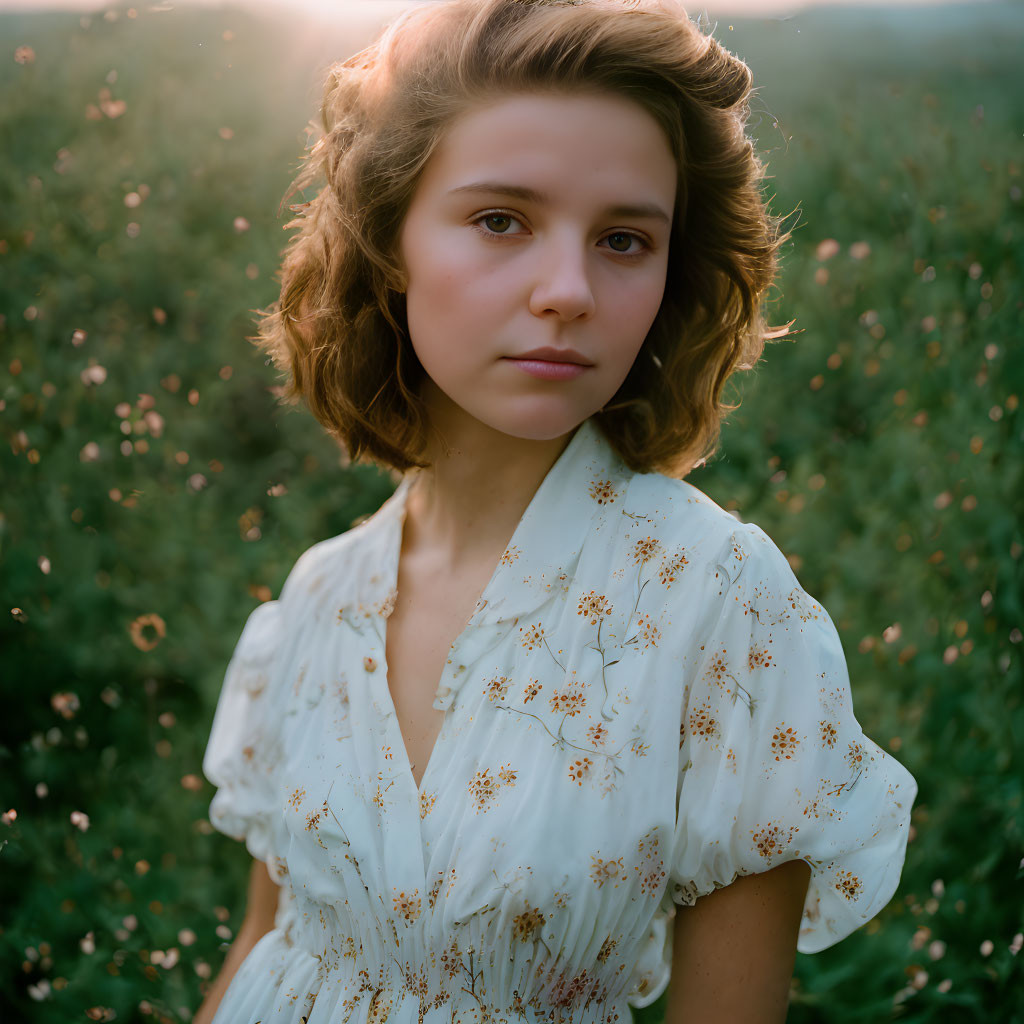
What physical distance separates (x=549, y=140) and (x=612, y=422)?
0.40 m

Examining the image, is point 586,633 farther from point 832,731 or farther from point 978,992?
point 978,992

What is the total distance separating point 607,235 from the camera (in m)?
1.10

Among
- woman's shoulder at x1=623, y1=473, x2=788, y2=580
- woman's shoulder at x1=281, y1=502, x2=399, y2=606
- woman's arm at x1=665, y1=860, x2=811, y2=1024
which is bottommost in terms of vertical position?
woman's arm at x1=665, y1=860, x2=811, y2=1024

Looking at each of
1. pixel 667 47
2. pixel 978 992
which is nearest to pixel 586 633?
pixel 667 47

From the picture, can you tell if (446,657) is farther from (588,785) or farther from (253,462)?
(253,462)

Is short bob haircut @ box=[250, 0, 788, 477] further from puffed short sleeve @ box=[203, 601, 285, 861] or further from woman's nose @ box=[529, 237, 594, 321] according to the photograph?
puffed short sleeve @ box=[203, 601, 285, 861]

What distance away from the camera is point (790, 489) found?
2.30 meters

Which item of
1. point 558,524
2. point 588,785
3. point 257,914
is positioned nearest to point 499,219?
point 558,524

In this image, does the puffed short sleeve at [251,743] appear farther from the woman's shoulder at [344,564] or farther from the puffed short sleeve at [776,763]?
the puffed short sleeve at [776,763]

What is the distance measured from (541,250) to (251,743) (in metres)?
0.80

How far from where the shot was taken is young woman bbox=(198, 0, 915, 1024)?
3.46ft

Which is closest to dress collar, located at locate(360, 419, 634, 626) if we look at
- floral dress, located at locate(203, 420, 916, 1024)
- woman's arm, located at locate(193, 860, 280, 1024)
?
floral dress, located at locate(203, 420, 916, 1024)

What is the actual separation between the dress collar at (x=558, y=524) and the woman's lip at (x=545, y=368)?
0.19m

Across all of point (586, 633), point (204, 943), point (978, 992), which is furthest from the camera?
point (204, 943)
